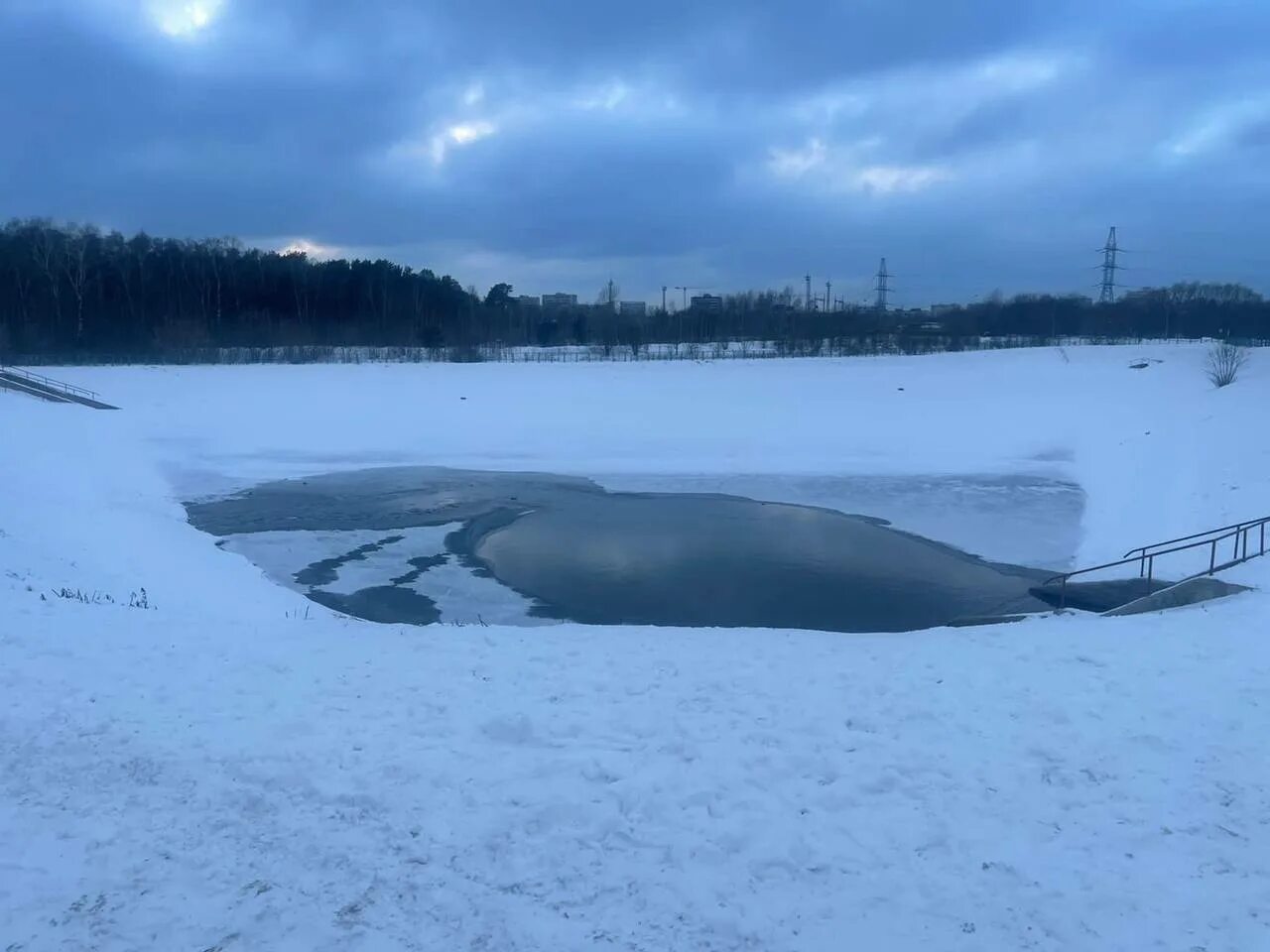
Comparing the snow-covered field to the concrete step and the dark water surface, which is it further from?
the dark water surface

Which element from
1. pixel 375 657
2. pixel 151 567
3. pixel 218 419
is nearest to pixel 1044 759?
pixel 375 657

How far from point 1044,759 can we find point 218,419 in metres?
35.2

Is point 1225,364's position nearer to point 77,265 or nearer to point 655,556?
point 655,556

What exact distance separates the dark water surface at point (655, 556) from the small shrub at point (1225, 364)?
28.7 m

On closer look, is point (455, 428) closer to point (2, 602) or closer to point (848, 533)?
point (848, 533)

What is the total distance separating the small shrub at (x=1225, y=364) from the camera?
4007 cm

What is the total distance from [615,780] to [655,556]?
1007 centimetres

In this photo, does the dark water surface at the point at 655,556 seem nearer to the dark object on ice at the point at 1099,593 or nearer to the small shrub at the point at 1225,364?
the dark object on ice at the point at 1099,593

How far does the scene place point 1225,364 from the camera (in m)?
41.9

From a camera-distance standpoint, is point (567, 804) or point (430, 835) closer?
point (430, 835)

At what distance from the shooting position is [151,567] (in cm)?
1323

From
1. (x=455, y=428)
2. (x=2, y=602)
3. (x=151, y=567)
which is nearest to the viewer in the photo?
(x=2, y=602)

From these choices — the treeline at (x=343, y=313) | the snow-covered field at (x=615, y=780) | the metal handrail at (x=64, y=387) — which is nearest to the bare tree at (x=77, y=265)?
the treeline at (x=343, y=313)

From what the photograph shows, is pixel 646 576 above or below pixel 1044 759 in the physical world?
below
